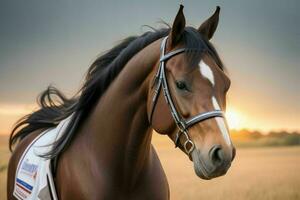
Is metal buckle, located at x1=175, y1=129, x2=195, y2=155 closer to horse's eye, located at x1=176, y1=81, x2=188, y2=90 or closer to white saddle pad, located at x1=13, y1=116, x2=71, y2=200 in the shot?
horse's eye, located at x1=176, y1=81, x2=188, y2=90

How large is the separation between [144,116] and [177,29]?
16.7 inches

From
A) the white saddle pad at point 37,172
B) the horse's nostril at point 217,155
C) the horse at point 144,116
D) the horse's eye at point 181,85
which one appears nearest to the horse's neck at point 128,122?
the horse at point 144,116

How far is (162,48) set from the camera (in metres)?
2.04

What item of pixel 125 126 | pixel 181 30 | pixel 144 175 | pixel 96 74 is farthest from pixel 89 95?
pixel 181 30

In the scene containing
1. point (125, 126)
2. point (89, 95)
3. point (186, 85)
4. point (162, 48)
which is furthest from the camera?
point (89, 95)

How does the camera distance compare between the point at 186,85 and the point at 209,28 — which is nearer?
the point at 186,85

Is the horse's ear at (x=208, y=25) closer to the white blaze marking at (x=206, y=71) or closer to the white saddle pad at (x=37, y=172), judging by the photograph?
A: the white blaze marking at (x=206, y=71)

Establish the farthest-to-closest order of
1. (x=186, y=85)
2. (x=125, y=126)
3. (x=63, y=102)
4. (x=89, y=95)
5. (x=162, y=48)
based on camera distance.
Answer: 1. (x=63, y=102)
2. (x=89, y=95)
3. (x=125, y=126)
4. (x=162, y=48)
5. (x=186, y=85)

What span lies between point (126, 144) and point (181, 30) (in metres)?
0.59

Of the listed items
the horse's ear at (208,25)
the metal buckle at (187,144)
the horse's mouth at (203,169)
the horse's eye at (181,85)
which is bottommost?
the horse's mouth at (203,169)

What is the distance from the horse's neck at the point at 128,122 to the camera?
213cm

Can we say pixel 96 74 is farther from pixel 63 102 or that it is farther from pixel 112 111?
pixel 63 102

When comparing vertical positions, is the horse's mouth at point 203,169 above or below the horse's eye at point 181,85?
below

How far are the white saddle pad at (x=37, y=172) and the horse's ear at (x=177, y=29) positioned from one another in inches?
31.8
